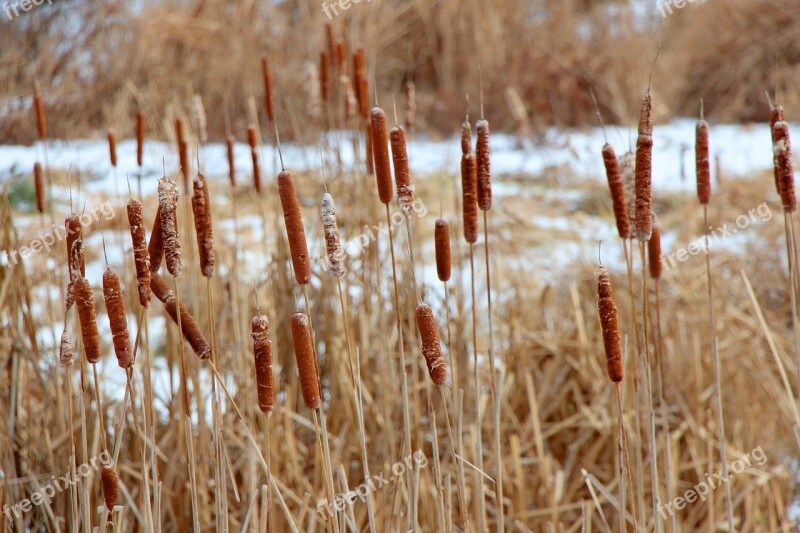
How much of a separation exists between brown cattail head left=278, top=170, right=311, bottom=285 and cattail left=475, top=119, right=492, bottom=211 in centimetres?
25

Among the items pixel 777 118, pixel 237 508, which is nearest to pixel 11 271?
pixel 237 508

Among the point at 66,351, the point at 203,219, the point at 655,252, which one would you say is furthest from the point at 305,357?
the point at 655,252

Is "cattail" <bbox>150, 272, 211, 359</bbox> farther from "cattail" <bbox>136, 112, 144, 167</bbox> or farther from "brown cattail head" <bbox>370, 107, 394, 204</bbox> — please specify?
"cattail" <bbox>136, 112, 144, 167</bbox>

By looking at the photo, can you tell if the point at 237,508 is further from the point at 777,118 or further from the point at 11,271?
the point at 777,118

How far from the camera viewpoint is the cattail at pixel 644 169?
2.94 ft

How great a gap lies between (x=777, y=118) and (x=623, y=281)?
1.55 metres

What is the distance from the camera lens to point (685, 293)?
2389 mm

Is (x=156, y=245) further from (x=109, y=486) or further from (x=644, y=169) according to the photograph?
(x=644, y=169)

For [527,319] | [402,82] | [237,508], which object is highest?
[402,82]

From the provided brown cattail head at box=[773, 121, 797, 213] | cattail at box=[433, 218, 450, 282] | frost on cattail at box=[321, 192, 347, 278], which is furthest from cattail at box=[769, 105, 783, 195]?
frost on cattail at box=[321, 192, 347, 278]

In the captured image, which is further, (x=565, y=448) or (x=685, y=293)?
(x=685, y=293)

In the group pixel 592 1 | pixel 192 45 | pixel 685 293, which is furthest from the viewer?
pixel 592 1

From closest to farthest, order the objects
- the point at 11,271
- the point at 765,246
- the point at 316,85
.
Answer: the point at 11,271
the point at 316,85
the point at 765,246

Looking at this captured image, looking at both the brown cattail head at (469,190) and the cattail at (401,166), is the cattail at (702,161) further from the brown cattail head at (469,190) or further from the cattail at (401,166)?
the cattail at (401,166)
